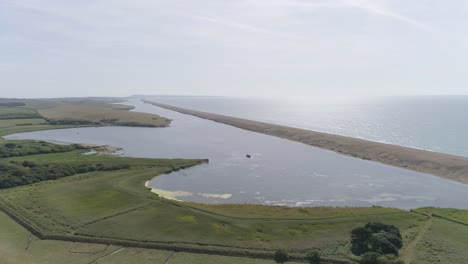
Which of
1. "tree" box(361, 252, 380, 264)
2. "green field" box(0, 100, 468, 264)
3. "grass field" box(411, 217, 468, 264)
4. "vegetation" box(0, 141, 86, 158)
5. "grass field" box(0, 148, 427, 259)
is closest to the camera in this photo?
"tree" box(361, 252, 380, 264)

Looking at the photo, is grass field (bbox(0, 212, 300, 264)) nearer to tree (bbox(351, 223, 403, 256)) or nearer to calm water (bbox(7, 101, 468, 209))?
tree (bbox(351, 223, 403, 256))

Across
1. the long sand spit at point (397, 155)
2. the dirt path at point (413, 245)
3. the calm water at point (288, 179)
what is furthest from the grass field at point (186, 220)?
the long sand spit at point (397, 155)

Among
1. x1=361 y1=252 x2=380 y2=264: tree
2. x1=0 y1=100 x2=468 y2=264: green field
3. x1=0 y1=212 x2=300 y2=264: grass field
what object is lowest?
x1=0 y1=212 x2=300 y2=264: grass field

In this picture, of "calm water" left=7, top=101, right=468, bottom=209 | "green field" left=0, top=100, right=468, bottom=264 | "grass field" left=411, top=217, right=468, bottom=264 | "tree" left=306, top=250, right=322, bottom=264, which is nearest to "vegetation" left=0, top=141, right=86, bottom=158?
"calm water" left=7, top=101, right=468, bottom=209

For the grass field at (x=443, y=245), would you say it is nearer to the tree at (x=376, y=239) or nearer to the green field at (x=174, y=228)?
the green field at (x=174, y=228)

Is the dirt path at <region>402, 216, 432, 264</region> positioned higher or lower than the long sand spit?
lower

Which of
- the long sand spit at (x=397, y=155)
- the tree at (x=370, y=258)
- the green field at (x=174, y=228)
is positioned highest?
the long sand spit at (x=397, y=155)

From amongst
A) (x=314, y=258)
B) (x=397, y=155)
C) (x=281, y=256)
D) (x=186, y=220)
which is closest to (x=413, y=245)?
(x=314, y=258)

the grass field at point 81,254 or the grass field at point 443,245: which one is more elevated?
the grass field at point 443,245
